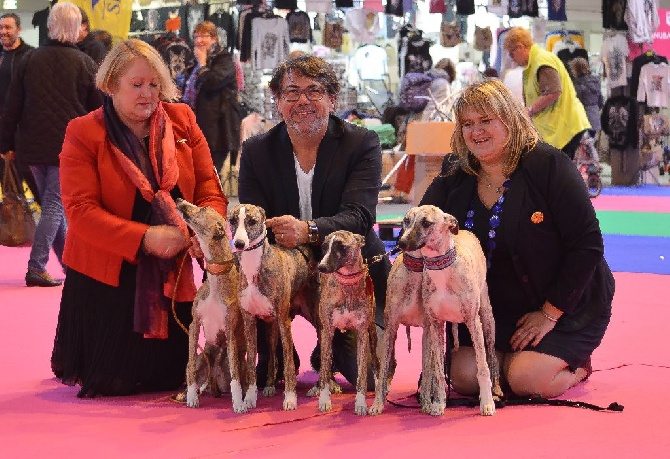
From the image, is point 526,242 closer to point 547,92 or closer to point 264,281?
point 264,281

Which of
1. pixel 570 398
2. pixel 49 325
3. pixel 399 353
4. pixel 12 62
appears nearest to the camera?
pixel 570 398

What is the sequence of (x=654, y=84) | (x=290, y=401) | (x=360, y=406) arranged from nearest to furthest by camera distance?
(x=360, y=406)
(x=290, y=401)
(x=654, y=84)

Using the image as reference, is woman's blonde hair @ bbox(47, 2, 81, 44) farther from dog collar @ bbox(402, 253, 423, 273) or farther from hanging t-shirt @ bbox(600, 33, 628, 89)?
hanging t-shirt @ bbox(600, 33, 628, 89)

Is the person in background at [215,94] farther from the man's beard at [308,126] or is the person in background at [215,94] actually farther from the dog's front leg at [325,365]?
the dog's front leg at [325,365]

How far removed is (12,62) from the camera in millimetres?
8422

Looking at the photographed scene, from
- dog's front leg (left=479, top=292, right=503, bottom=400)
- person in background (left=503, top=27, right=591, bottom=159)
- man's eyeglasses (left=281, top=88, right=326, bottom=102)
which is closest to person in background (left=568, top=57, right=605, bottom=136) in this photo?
person in background (left=503, top=27, right=591, bottom=159)

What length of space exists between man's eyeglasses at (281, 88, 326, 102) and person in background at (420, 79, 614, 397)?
1.74 ft

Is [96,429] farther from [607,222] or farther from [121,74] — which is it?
[607,222]

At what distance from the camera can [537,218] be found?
3.82 meters

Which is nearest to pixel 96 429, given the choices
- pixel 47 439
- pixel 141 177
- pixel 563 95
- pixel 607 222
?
pixel 47 439

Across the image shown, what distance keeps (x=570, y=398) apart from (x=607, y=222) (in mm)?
7666

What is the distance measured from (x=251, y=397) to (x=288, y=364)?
0.62ft

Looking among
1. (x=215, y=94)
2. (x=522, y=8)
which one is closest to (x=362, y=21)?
(x=522, y=8)

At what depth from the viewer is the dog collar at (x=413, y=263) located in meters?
3.45
